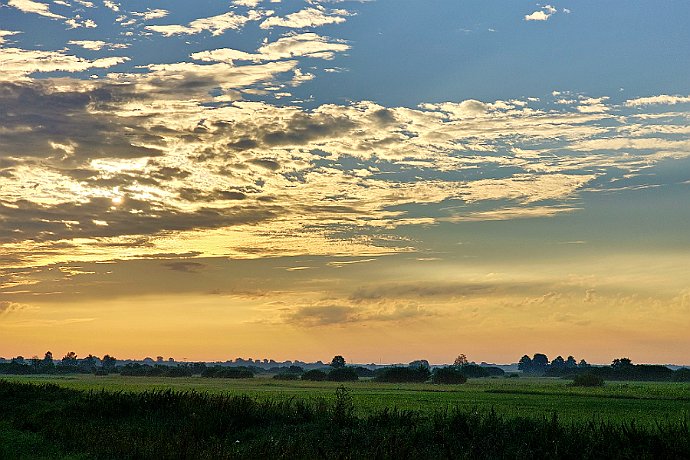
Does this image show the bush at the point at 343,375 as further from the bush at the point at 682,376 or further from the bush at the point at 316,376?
the bush at the point at 682,376

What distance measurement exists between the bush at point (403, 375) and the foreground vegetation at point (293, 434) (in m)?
102

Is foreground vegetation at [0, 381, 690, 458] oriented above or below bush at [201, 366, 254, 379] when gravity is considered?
above

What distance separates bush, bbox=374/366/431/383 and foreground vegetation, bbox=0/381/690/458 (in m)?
102

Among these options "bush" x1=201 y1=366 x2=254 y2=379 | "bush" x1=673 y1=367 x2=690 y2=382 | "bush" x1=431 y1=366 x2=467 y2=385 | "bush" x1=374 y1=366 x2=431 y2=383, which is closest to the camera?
"bush" x1=431 y1=366 x2=467 y2=385

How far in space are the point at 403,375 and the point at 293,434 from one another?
110793 mm

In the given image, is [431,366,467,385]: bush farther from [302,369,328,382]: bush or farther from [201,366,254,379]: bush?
[201,366,254,379]: bush

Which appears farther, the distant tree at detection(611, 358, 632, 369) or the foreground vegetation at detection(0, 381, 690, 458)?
the distant tree at detection(611, 358, 632, 369)

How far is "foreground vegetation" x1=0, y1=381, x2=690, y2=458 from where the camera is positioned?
19922 mm

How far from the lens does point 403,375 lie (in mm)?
133625

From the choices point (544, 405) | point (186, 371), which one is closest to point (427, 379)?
point (186, 371)

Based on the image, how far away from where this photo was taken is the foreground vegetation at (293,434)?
65.4ft

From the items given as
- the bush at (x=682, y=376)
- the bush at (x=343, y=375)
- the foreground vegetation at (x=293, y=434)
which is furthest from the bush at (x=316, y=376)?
the foreground vegetation at (x=293, y=434)

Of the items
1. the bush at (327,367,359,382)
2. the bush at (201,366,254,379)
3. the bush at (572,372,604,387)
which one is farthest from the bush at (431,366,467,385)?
the bush at (201,366,254,379)

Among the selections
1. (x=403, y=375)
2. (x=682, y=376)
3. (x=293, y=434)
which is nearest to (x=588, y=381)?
(x=403, y=375)
